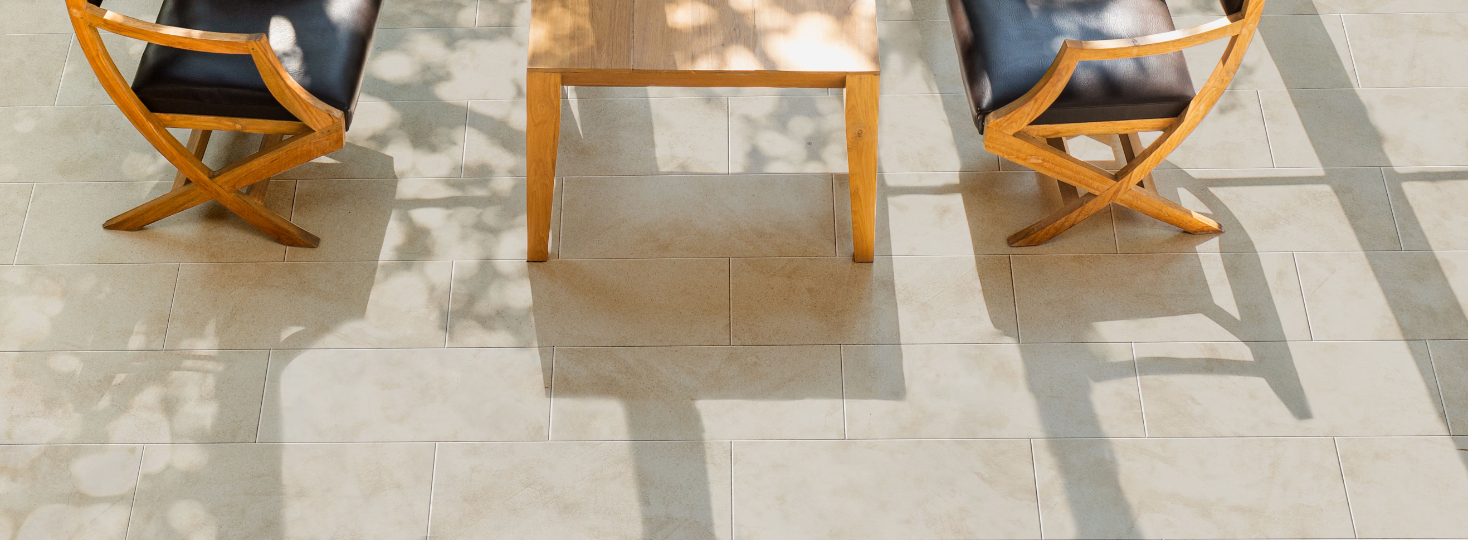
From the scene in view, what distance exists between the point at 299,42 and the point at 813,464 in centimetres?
151

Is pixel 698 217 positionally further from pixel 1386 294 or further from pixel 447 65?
pixel 1386 294

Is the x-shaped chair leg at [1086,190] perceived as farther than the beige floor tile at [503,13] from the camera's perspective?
No

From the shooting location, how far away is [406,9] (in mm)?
2961

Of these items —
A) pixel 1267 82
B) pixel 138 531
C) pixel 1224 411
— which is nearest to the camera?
pixel 138 531

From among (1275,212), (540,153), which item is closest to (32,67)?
(540,153)

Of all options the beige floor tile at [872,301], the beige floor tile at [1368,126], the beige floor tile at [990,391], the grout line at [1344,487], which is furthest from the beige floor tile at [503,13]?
the grout line at [1344,487]

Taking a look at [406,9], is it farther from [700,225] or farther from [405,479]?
[405,479]

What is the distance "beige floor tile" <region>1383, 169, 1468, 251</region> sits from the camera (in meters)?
2.54

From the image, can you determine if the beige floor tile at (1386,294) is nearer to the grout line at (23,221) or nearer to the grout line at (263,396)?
the grout line at (263,396)

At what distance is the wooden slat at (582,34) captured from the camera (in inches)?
81.0

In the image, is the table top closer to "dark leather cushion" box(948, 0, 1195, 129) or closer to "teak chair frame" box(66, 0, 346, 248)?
"dark leather cushion" box(948, 0, 1195, 129)

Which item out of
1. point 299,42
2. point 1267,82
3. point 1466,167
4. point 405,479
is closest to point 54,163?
point 299,42

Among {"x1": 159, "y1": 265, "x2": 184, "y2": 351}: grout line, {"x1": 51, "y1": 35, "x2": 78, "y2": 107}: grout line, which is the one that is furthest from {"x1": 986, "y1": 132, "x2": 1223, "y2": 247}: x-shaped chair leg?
{"x1": 51, "y1": 35, "x2": 78, "y2": 107}: grout line

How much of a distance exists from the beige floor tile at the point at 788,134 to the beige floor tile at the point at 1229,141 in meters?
0.89
